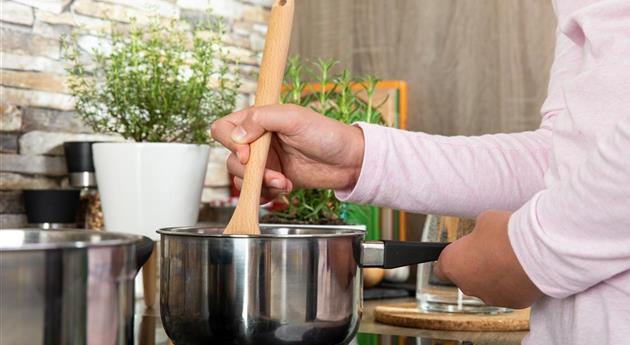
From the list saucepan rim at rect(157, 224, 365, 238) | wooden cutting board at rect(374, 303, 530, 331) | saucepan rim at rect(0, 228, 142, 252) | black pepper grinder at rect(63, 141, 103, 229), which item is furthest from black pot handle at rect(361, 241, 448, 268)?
black pepper grinder at rect(63, 141, 103, 229)

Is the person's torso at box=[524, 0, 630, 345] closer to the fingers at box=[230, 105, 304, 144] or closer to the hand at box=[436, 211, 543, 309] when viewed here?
the hand at box=[436, 211, 543, 309]

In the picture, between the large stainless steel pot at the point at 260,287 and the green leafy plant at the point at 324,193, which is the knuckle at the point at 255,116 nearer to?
the large stainless steel pot at the point at 260,287

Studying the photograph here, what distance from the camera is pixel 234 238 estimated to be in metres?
0.69

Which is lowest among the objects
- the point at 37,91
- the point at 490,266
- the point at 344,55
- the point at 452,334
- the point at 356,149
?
the point at 452,334

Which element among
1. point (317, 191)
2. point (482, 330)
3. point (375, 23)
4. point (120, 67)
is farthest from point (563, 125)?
point (375, 23)

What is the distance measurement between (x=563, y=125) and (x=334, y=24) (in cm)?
114

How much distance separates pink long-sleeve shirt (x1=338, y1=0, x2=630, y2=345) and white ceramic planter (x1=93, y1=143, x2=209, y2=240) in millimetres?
373

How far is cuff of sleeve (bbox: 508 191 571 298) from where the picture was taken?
2.23 feet

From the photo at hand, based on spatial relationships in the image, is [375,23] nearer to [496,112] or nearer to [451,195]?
[496,112]

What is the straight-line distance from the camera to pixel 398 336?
104 cm

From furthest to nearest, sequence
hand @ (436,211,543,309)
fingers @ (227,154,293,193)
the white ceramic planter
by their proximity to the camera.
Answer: the white ceramic planter → fingers @ (227,154,293,193) → hand @ (436,211,543,309)

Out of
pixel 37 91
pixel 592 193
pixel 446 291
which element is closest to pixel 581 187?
pixel 592 193

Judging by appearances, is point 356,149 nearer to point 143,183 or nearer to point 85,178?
point 143,183

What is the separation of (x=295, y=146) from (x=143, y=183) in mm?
360
